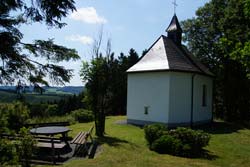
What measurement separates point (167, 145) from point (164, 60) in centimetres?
924

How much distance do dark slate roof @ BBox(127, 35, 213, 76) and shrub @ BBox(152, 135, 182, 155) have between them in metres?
7.52

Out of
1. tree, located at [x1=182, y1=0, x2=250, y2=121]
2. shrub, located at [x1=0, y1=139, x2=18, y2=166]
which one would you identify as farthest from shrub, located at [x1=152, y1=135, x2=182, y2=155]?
tree, located at [x1=182, y1=0, x2=250, y2=121]

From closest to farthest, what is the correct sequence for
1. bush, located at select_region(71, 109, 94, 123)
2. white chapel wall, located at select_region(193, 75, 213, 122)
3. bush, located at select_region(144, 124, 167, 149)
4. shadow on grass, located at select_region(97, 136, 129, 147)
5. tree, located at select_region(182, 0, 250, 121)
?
bush, located at select_region(144, 124, 167, 149), shadow on grass, located at select_region(97, 136, 129, 147), white chapel wall, located at select_region(193, 75, 213, 122), bush, located at select_region(71, 109, 94, 123), tree, located at select_region(182, 0, 250, 121)

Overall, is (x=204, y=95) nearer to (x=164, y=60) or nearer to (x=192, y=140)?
(x=164, y=60)

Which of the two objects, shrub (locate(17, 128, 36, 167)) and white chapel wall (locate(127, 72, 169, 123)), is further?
white chapel wall (locate(127, 72, 169, 123))

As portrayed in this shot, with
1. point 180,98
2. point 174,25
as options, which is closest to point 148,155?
point 180,98

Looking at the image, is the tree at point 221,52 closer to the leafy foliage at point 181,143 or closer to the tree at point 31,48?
the leafy foliage at point 181,143

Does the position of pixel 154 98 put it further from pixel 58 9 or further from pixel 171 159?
pixel 58 9

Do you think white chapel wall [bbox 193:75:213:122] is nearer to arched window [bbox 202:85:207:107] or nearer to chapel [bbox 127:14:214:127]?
chapel [bbox 127:14:214:127]

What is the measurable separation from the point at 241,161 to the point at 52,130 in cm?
831

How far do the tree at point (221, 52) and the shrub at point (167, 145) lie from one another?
52.9 ft

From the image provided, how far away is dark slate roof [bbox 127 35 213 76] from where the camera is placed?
20.1 metres

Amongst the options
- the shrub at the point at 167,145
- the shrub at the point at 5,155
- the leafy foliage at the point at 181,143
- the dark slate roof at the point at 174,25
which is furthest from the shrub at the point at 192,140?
the dark slate roof at the point at 174,25

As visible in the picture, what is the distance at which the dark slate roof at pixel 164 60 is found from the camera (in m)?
20.1
